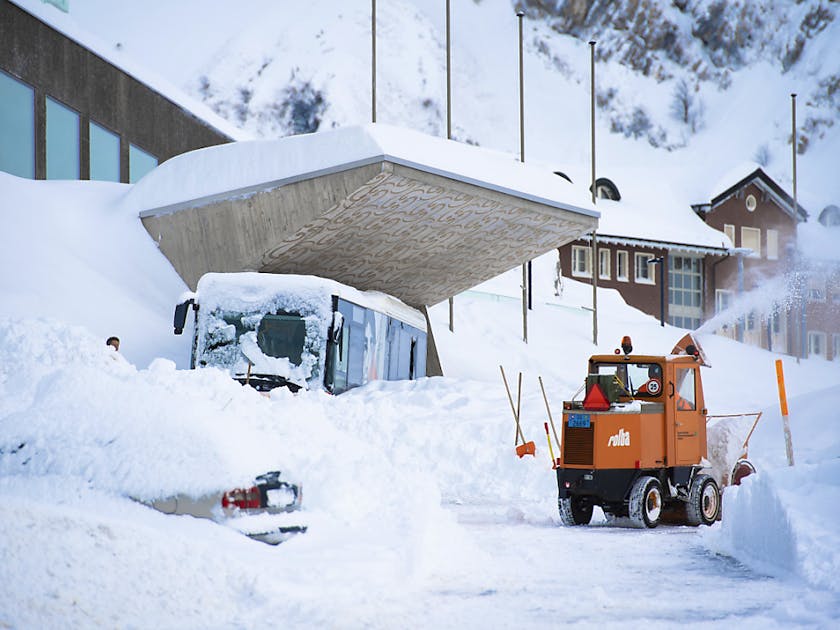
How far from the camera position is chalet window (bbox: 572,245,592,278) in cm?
5385

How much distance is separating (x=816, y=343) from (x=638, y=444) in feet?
167

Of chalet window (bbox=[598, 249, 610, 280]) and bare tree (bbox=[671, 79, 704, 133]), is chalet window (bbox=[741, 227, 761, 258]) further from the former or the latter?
bare tree (bbox=[671, 79, 704, 133])

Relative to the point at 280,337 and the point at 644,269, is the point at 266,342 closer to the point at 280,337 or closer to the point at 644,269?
the point at 280,337

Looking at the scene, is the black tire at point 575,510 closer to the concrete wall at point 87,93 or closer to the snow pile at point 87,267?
the snow pile at point 87,267

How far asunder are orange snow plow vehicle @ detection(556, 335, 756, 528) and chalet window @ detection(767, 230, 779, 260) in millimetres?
51560

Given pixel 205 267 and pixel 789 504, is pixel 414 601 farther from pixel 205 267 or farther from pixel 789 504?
pixel 205 267

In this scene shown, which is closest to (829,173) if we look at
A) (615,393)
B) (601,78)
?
(601,78)

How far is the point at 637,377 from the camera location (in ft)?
43.9

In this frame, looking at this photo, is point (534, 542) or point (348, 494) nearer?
point (348, 494)

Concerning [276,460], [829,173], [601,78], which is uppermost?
[601,78]

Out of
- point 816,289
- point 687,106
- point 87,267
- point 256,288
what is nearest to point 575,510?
point 256,288

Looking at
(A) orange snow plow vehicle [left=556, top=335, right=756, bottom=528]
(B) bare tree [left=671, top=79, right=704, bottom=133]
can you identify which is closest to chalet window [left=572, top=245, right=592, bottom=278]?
(A) orange snow plow vehicle [left=556, top=335, right=756, bottom=528]

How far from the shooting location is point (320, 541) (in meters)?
8.07

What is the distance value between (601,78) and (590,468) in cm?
11453
